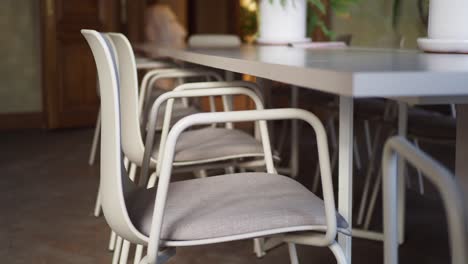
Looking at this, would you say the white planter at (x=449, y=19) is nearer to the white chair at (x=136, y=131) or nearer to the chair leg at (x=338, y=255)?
the white chair at (x=136, y=131)

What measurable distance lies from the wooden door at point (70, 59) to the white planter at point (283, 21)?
10.8 feet

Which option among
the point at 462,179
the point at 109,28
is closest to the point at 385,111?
the point at 462,179

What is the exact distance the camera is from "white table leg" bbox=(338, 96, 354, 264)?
1349 mm

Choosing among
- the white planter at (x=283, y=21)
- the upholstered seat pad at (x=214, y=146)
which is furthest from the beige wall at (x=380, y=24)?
the upholstered seat pad at (x=214, y=146)

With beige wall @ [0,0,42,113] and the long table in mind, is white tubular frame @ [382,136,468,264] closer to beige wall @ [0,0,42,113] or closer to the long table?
the long table

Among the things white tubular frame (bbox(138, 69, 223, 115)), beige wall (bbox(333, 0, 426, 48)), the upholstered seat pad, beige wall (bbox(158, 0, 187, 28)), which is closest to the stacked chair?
the upholstered seat pad

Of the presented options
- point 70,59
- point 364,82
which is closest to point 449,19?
point 364,82

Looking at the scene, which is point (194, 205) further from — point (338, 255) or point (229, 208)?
point (338, 255)

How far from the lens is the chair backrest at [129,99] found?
70.2 inches

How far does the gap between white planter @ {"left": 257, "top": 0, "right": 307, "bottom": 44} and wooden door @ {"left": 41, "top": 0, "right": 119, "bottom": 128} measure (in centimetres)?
330

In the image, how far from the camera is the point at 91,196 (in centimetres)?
344

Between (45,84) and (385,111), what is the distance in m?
3.53

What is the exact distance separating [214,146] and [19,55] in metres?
4.38

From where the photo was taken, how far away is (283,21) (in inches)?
107
